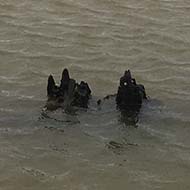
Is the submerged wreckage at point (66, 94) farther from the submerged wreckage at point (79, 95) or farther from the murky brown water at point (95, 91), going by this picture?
the murky brown water at point (95, 91)

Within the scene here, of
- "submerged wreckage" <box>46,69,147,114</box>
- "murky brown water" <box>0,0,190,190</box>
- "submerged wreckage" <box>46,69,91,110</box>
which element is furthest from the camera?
"submerged wreckage" <box>46,69,91,110</box>

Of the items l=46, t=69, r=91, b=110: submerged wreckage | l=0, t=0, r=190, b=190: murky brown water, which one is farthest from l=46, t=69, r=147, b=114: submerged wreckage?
l=0, t=0, r=190, b=190: murky brown water

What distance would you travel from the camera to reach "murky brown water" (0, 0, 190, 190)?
1686 centimetres

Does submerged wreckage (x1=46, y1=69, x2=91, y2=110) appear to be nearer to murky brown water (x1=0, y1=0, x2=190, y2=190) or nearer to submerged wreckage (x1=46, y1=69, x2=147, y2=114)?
submerged wreckage (x1=46, y1=69, x2=147, y2=114)

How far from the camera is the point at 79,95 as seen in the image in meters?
19.6

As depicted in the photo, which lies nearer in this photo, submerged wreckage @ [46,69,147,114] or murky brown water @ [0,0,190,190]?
murky brown water @ [0,0,190,190]

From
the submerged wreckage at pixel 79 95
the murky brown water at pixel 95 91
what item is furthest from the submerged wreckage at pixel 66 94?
the murky brown water at pixel 95 91

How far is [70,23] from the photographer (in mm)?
28391

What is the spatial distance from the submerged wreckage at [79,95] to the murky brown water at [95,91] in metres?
0.34

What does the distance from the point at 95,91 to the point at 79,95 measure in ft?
5.99

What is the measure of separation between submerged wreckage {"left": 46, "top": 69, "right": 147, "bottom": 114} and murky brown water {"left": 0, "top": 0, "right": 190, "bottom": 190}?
1.10ft

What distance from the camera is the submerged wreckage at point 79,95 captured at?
761 inches

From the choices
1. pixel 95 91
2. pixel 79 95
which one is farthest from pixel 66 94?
pixel 95 91

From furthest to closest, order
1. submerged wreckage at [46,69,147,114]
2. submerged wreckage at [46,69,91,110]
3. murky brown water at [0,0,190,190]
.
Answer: submerged wreckage at [46,69,91,110], submerged wreckage at [46,69,147,114], murky brown water at [0,0,190,190]
